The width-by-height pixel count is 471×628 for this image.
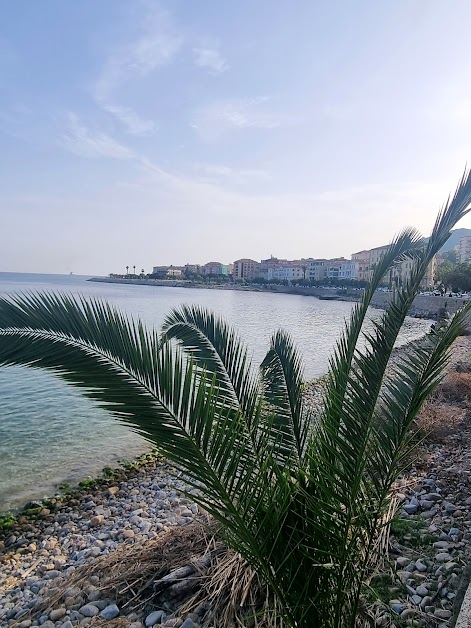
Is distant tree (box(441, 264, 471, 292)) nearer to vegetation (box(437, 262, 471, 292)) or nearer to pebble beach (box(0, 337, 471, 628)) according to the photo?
vegetation (box(437, 262, 471, 292))

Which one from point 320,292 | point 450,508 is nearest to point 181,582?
point 450,508

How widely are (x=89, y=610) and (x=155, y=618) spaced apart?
621mm

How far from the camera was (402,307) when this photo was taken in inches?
108

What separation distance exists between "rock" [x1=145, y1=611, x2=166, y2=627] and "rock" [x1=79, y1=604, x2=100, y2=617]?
50cm

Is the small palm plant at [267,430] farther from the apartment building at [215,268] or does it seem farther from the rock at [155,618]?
the apartment building at [215,268]

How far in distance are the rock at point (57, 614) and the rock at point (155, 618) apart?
0.83 meters

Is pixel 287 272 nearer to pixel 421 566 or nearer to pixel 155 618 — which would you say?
pixel 421 566

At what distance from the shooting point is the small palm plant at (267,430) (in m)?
2.10

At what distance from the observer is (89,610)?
3.57 m

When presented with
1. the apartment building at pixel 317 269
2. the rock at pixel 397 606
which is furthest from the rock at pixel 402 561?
the apartment building at pixel 317 269

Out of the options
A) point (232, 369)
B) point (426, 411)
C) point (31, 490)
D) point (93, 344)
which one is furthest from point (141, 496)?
point (93, 344)

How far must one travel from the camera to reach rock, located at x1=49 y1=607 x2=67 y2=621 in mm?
3645

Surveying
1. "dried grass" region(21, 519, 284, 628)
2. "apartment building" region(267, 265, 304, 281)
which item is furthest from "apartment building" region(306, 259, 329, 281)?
Result: "dried grass" region(21, 519, 284, 628)

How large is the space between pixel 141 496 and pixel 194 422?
226 inches
